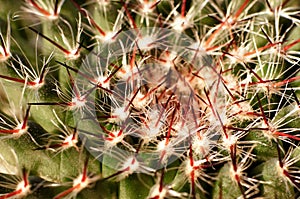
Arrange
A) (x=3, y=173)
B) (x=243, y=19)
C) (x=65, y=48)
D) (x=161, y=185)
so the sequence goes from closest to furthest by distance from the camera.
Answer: (x=161, y=185) < (x=3, y=173) < (x=65, y=48) < (x=243, y=19)

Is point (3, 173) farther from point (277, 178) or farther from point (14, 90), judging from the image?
point (277, 178)

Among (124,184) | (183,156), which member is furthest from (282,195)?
(124,184)

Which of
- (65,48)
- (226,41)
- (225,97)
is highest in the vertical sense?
(226,41)

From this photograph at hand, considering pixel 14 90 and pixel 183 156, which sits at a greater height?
pixel 14 90

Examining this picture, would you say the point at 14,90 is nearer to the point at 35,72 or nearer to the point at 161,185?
the point at 35,72

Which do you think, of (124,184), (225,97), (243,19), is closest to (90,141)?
(124,184)

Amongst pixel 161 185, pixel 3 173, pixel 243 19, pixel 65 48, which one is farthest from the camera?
pixel 243 19

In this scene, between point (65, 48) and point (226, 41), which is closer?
point (65, 48)
